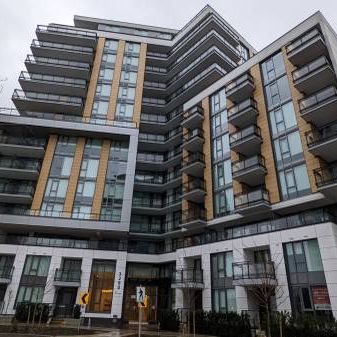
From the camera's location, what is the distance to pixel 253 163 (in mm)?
31469

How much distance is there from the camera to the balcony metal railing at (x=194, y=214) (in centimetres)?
3638

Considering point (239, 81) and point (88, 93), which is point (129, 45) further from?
point (239, 81)

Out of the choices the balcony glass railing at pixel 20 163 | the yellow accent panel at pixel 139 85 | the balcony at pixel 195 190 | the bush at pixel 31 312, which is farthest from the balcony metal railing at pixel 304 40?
the bush at pixel 31 312

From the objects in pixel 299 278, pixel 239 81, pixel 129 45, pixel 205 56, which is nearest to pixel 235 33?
pixel 205 56

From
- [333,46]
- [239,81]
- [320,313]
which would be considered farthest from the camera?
[239,81]

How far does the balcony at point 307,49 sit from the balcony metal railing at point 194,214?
19057 mm

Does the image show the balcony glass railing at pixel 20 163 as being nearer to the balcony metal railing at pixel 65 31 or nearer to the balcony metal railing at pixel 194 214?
the balcony metal railing at pixel 194 214

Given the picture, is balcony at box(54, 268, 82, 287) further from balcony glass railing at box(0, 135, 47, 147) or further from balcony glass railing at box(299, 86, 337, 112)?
balcony glass railing at box(299, 86, 337, 112)

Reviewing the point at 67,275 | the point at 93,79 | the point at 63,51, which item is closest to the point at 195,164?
the point at 67,275

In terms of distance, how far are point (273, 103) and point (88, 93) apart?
29.1 metres

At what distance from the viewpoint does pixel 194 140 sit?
40.6m

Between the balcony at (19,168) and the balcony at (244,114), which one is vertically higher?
the balcony at (244,114)

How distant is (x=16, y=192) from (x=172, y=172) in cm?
2197

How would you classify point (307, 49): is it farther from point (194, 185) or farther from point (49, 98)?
point (49, 98)
